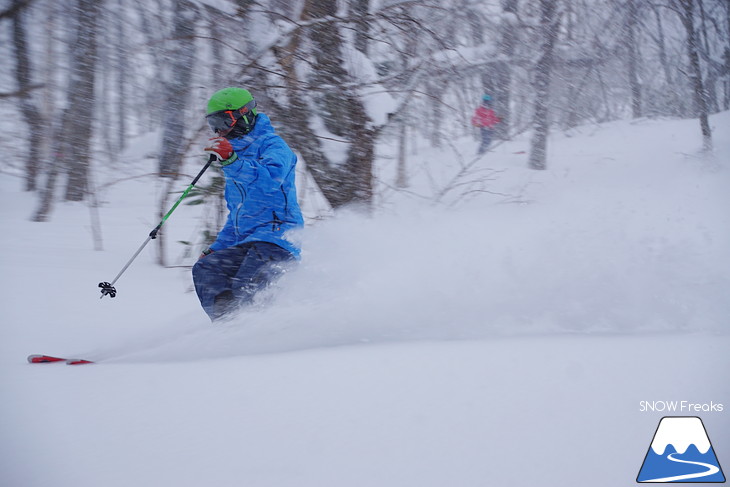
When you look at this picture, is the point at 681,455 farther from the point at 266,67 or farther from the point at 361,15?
the point at 266,67

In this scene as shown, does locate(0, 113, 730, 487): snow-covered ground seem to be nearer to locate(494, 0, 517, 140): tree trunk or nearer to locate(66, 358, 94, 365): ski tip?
locate(66, 358, 94, 365): ski tip

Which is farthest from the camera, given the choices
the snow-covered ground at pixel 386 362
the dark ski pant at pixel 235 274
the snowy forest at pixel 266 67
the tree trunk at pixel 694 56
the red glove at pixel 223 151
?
the tree trunk at pixel 694 56

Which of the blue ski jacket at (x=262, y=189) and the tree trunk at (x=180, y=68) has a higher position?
the tree trunk at (x=180, y=68)

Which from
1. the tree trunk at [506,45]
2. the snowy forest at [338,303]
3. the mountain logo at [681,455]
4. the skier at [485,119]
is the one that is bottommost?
the mountain logo at [681,455]

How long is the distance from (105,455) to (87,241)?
617 centimetres

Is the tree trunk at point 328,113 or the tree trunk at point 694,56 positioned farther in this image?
the tree trunk at point 694,56

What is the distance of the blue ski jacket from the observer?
3.24 metres

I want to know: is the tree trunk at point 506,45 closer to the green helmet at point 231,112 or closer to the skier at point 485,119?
the skier at point 485,119

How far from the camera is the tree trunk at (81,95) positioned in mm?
5465

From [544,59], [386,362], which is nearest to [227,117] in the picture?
[386,362]

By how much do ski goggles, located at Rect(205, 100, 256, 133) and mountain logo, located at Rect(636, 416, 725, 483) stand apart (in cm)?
263

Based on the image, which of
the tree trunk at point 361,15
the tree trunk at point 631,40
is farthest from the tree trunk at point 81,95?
the tree trunk at point 631,40

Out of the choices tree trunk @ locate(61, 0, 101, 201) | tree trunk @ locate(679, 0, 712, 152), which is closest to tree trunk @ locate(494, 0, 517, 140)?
tree trunk @ locate(679, 0, 712, 152)

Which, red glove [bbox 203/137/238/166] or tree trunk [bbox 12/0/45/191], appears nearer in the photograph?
red glove [bbox 203/137/238/166]
